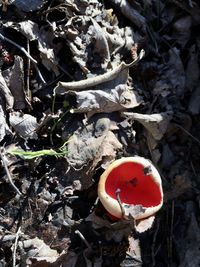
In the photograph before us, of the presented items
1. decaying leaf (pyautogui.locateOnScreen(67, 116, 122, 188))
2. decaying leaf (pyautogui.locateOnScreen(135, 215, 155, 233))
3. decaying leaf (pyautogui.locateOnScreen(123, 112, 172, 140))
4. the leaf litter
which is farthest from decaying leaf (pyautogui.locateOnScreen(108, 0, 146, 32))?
decaying leaf (pyautogui.locateOnScreen(135, 215, 155, 233))

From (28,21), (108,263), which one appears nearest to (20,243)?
(108,263)

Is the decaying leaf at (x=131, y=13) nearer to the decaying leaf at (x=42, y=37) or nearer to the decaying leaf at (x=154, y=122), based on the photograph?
the decaying leaf at (x=42, y=37)

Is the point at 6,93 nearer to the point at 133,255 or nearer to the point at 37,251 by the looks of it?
the point at 37,251

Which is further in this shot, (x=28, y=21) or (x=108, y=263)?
(x=28, y=21)

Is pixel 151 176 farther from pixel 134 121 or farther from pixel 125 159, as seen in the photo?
pixel 134 121

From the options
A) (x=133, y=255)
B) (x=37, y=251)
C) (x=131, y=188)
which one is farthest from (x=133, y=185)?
(x=37, y=251)

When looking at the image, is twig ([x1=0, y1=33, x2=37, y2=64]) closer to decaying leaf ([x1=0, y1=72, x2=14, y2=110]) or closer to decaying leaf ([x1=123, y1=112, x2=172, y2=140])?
decaying leaf ([x1=0, y1=72, x2=14, y2=110])
